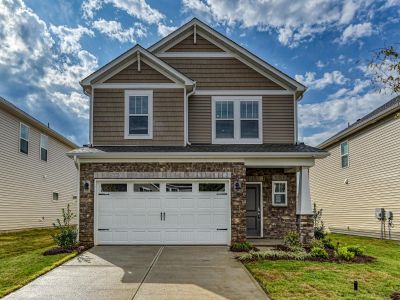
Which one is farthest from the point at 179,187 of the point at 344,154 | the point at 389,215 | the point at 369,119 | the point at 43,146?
the point at 43,146

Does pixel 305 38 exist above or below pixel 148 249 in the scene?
above

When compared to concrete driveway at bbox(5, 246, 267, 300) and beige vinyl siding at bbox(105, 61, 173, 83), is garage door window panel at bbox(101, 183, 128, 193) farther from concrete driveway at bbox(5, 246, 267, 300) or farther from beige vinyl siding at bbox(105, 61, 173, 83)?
beige vinyl siding at bbox(105, 61, 173, 83)

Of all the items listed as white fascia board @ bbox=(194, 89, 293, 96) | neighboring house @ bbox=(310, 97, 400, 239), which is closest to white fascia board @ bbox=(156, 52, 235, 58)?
white fascia board @ bbox=(194, 89, 293, 96)

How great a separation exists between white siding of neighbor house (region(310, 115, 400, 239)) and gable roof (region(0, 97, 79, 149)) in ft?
51.6

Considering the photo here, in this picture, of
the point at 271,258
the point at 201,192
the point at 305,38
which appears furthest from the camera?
the point at 305,38

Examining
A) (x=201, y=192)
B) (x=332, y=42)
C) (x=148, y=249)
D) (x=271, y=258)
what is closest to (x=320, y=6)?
(x=332, y=42)

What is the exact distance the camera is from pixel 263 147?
45.6 ft

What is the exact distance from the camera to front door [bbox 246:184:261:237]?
15.0m

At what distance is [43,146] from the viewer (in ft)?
74.0

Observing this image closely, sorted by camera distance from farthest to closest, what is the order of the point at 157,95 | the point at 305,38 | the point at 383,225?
the point at 305,38
the point at 383,225
the point at 157,95

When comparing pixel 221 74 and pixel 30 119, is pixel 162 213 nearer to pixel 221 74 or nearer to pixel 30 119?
pixel 221 74

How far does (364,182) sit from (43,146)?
55.7 feet

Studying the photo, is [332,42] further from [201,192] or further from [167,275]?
[167,275]

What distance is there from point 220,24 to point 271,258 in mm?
11518
